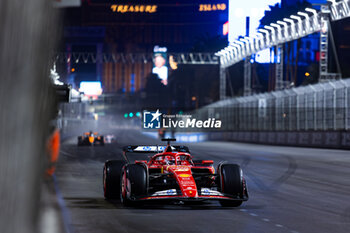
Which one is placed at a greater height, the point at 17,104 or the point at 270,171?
the point at 17,104

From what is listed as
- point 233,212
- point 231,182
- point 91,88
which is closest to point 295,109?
point 231,182

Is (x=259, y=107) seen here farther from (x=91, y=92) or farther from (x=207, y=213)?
(x=91, y=92)

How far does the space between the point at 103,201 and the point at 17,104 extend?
38.3ft

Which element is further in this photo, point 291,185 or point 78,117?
point 78,117

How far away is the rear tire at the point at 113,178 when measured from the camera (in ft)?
40.8

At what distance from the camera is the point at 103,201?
41.6 ft

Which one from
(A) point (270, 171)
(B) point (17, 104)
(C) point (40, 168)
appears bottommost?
(A) point (270, 171)

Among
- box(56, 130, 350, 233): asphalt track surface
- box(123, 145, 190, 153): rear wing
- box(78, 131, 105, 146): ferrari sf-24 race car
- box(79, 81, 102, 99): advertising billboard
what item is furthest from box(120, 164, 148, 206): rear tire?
box(79, 81, 102, 99): advertising billboard

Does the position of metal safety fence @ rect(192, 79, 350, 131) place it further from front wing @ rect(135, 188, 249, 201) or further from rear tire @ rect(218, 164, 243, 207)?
front wing @ rect(135, 188, 249, 201)

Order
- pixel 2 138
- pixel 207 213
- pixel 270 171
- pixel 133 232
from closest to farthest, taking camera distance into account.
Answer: pixel 2 138
pixel 133 232
pixel 207 213
pixel 270 171

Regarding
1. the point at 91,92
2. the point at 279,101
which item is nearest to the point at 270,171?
the point at 279,101

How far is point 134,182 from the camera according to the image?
436 inches

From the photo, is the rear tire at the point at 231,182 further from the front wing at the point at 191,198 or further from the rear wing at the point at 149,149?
the rear wing at the point at 149,149

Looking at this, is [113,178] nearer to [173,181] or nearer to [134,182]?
[173,181]
